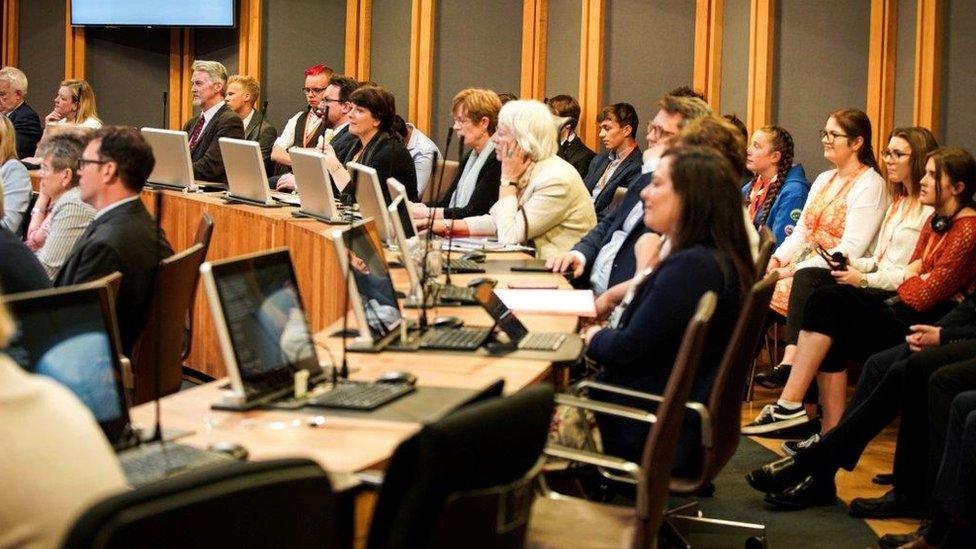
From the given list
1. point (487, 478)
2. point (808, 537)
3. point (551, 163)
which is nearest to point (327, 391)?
point (487, 478)

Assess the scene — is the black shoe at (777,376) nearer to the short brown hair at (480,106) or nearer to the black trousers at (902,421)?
the black trousers at (902,421)

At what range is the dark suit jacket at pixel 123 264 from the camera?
4043 millimetres

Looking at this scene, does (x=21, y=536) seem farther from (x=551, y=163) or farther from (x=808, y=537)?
(x=551, y=163)

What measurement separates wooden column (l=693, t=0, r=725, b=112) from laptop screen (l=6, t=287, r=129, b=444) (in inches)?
234

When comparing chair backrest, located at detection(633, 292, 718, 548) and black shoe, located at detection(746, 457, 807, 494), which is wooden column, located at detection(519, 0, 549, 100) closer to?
black shoe, located at detection(746, 457, 807, 494)

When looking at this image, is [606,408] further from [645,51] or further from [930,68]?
[645,51]

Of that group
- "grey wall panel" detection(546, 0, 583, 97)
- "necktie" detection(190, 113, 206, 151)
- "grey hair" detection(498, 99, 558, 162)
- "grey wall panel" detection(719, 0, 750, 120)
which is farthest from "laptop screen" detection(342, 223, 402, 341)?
"grey wall panel" detection(546, 0, 583, 97)

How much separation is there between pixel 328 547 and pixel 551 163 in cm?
411

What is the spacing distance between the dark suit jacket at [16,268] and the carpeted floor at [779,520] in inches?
83.4

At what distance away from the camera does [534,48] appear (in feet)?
30.6

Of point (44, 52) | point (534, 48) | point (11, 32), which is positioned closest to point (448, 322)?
point (534, 48)

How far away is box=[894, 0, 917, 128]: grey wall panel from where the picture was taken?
22.0 ft

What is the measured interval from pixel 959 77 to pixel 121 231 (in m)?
4.14

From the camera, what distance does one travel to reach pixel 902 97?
680cm
